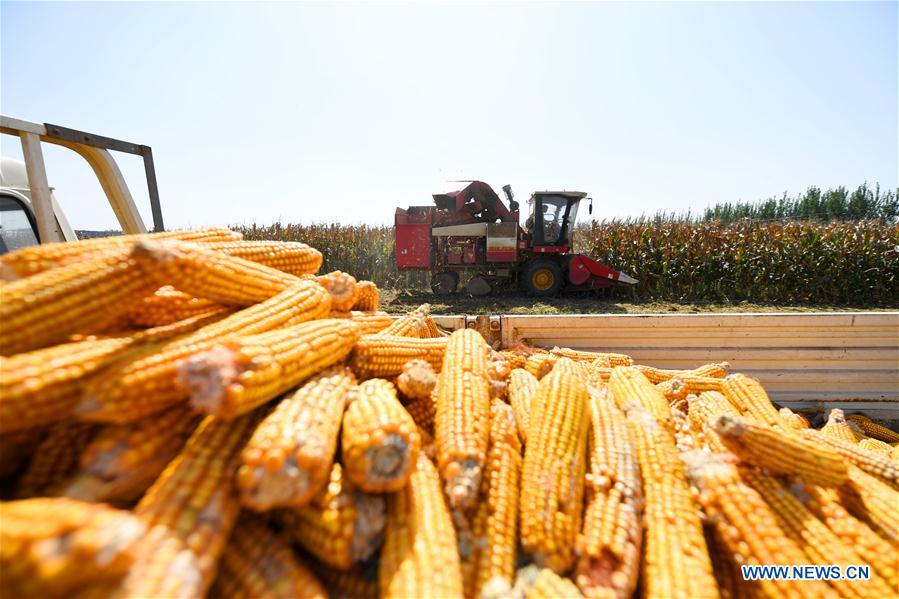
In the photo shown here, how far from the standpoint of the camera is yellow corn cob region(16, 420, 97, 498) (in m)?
1.15

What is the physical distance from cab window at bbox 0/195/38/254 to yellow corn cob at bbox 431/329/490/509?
3899 millimetres

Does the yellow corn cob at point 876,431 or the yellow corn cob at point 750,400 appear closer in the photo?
the yellow corn cob at point 750,400

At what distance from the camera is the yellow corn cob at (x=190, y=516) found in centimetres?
94

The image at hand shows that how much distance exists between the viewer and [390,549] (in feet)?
4.29

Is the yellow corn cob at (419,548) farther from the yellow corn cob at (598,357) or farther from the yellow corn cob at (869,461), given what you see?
the yellow corn cob at (598,357)

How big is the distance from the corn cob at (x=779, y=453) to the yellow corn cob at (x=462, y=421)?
1109 mm

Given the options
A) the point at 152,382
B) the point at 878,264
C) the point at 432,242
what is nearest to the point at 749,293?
the point at 878,264

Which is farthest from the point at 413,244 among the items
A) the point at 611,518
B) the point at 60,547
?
the point at 60,547

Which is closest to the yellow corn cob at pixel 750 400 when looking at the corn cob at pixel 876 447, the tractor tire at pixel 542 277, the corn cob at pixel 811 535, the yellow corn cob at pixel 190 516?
the corn cob at pixel 876 447

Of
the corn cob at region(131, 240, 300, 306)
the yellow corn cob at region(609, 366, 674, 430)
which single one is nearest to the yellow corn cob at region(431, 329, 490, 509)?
the yellow corn cob at region(609, 366, 674, 430)

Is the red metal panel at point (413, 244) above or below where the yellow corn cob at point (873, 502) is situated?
above

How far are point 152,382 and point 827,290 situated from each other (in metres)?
19.1

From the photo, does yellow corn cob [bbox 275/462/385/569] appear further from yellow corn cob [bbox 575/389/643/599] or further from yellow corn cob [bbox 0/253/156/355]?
yellow corn cob [bbox 0/253/156/355]

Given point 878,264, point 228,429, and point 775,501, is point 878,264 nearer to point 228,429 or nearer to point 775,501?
point 775,501
